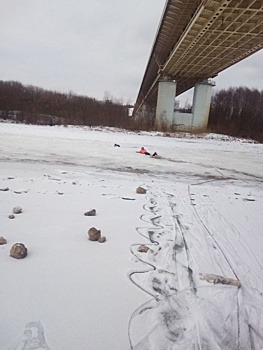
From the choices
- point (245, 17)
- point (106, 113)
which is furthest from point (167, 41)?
point (106, 113)

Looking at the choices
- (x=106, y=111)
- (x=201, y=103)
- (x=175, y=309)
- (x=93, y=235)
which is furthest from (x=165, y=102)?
(x=175, y=309)

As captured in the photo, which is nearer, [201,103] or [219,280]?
[219,280]

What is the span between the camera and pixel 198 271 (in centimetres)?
204

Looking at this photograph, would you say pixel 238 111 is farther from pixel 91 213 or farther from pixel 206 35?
pixel 91 213

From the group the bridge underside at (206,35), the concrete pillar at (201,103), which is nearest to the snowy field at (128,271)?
the bridge underside at (206,35)

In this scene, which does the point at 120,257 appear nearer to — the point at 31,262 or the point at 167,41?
the point at 31,262

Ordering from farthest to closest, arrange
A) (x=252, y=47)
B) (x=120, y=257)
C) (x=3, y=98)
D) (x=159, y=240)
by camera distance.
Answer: (x=3, y=98) → (x=252, y=47) → (x=159, y=240) → (x=120, y=257)

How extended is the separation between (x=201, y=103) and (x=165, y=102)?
3.57 meters

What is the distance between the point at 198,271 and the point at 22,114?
32.4 metres

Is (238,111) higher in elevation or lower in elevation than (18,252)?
higher

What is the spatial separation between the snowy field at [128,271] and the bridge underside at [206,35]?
1226 centimetres

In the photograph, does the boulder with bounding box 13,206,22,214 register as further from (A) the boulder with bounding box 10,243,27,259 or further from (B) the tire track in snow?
(B) the tire track in snow

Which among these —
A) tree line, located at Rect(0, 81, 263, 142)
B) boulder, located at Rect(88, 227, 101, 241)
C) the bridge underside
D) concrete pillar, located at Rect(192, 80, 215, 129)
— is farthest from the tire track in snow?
concrete pillar, located at Rect(192, 80, 215, 129)

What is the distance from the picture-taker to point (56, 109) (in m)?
33.8
